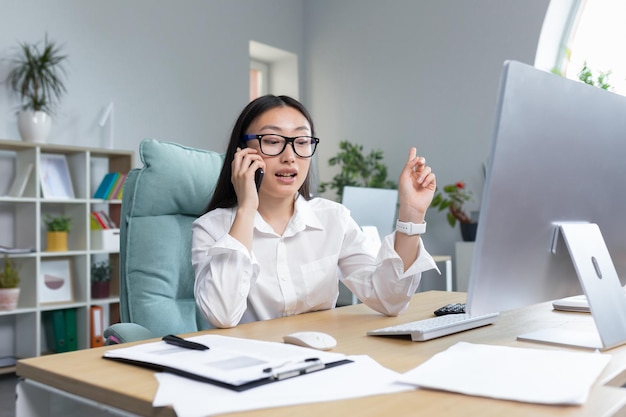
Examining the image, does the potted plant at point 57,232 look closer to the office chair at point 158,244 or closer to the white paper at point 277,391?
the office chair at point 158,244

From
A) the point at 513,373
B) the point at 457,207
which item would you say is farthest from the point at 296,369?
the point at 457,207

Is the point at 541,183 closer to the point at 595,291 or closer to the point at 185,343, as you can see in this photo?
the point at 595,291

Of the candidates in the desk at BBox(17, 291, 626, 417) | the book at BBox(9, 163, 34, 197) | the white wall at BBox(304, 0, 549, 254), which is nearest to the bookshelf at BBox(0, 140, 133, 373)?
the book at BBox(9, 163, 34, 197)

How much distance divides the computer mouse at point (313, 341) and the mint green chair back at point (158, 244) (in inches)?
25.5

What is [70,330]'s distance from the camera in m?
3.79

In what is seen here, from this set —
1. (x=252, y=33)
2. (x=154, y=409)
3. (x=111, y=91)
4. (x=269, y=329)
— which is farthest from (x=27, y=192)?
(x=154, y=409)

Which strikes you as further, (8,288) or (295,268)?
(8,288)

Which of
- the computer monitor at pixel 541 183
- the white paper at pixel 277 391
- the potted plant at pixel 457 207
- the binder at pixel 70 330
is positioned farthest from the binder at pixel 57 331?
the computer monitor at pixel 541 183

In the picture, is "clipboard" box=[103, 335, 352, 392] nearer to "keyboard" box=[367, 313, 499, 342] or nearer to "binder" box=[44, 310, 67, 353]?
"keyboard" box=[367, 313, 499, 342]

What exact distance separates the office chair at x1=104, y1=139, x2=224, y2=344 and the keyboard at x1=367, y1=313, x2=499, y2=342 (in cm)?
68

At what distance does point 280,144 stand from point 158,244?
1.38 ft

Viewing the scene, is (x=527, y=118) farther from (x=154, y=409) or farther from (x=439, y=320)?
(x=154, y=409)

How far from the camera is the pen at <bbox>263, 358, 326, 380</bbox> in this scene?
2.69 ft

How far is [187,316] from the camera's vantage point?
171cm
